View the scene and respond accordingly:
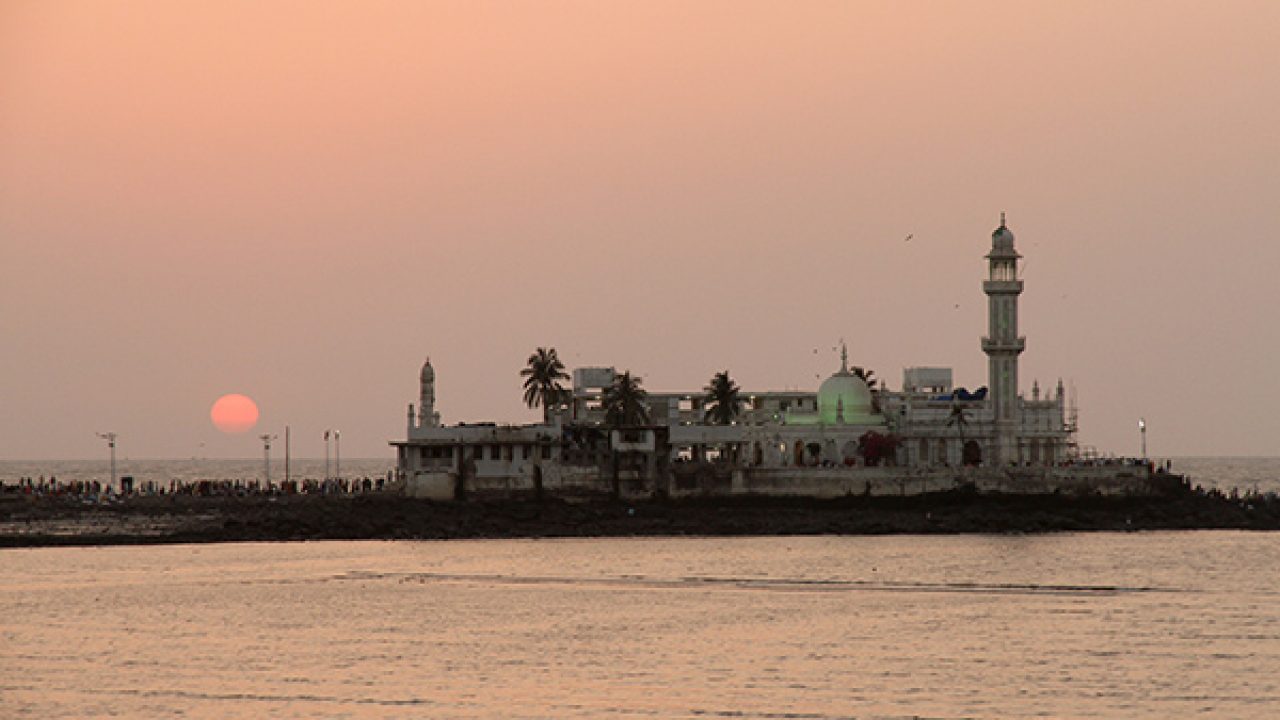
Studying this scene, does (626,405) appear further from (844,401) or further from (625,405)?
(844,401)

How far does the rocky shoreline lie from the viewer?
107 meters

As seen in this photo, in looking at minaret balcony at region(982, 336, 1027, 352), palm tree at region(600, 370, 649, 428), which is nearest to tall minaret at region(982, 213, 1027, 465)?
minaret balcony at region(982, 336, 1027, 352)

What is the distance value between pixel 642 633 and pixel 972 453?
66.9 m

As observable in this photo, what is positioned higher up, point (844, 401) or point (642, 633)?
point (844, 401)

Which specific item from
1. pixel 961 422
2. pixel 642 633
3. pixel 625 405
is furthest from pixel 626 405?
pixel 642 633

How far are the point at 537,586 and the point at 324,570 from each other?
1203 centimetres

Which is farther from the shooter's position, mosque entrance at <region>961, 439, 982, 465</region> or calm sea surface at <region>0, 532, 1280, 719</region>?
mosque entrance at <region>961, 439, 982, 465</region>

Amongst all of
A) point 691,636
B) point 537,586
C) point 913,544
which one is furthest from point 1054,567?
point 691,636

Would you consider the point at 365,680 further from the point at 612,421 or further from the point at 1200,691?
the point at 612,421

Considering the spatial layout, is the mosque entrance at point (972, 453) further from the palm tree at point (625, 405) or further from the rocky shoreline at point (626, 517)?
the palm tree at point (625, 405)

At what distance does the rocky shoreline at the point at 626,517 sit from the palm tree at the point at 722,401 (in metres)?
14.1

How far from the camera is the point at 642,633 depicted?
201 feet

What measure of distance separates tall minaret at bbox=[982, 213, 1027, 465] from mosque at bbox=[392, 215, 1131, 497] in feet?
0.21

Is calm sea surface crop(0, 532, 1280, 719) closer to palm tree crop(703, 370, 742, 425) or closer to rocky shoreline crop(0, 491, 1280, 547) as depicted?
rocky shoreline crop(0, 491, 1280, 547)
